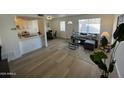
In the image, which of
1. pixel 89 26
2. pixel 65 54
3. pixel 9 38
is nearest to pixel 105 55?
pixel 89 26

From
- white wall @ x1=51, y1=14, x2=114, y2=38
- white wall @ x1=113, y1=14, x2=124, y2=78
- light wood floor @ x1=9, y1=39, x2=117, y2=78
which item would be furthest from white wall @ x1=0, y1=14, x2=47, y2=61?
white wall @ x1=113, y1=14, x2=124, y2=78

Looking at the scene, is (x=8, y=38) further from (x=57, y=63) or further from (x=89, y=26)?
(x=89, y=26)

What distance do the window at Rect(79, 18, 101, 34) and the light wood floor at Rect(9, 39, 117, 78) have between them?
0.39 m

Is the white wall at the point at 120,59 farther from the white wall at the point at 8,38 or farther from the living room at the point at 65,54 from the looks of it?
the white wall at the point at 8,38

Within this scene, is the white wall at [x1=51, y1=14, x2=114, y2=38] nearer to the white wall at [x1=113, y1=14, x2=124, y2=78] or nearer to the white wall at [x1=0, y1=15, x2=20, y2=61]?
the white wall at [x1=113, y1=14, x2=124, y2=78]

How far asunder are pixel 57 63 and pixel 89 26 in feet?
3.38

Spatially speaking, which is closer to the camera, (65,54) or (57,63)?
(57,63)

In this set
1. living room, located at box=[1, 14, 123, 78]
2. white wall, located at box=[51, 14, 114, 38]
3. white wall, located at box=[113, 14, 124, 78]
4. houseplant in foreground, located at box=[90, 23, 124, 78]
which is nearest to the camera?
houseplant in foreground, located at box=[90, 23, 124, 78]

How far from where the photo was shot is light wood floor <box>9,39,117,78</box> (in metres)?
1.76

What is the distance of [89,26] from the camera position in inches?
67.1
